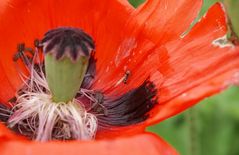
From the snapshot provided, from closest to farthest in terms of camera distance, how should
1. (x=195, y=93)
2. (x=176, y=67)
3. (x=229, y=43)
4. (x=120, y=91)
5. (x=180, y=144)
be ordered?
(x=195, y=93) < (x=229, y=43) < (x=176, y=67) < (x=120, y=91) < (x=180, y=144)

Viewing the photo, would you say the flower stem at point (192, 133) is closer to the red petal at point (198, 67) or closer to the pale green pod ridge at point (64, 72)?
the red petal at point (198, 67)

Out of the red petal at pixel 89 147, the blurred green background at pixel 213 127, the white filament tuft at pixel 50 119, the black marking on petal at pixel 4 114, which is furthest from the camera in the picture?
the blurred green background at pixel 213 127

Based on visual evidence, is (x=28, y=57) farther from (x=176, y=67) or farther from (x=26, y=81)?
(x=176, y=67)

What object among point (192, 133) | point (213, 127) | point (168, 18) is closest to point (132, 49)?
point (168, 18)

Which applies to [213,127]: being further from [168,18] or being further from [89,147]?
[89,147]

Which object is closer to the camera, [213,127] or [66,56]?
[66,56]

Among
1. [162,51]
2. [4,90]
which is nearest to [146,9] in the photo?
[162,51]

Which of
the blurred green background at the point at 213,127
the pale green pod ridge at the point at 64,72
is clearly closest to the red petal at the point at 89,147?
the pale green pod ridge at the point at 64,72

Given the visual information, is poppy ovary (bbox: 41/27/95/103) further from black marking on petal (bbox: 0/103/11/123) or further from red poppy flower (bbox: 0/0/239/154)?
black marking on petal (bbox: 0/103/11/123)
